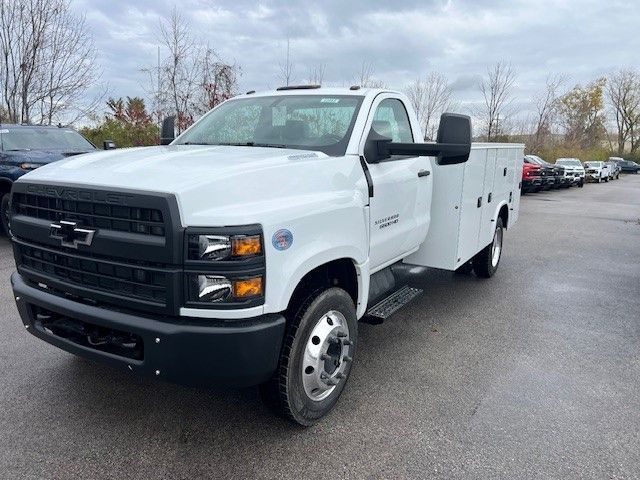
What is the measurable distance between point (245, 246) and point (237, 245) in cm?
4

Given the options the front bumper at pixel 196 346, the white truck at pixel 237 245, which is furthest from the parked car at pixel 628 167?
the front bumper at pixel 196 346

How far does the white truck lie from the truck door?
20 millimetres

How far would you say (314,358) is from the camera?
9.82 feet

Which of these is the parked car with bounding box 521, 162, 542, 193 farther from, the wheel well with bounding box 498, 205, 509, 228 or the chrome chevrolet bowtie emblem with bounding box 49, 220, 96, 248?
the chrome chevrolet bowtie emblem with bounding box 49, 220, 96, 248

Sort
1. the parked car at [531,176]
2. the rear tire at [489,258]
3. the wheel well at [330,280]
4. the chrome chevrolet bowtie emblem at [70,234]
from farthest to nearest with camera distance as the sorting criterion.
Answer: the parked car at [531,176], the rear tire at [489,258], the wheel well at [330,280], the chrome chevrolet bowtie emblem at [70,234]

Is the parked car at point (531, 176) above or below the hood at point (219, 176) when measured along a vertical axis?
below

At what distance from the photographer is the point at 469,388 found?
3605 mm

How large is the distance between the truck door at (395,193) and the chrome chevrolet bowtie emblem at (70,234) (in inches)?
69.9

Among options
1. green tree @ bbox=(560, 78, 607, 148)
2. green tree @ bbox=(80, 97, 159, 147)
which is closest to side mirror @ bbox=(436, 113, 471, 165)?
green tree @ bbox=(80, 97, 159, 147)

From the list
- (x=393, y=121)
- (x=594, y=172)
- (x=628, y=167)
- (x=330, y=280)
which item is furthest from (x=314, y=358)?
(x=628, y=167)

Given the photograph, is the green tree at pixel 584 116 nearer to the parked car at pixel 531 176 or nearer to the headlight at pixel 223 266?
the parked car at pixel 531 176

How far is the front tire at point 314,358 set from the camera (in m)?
2.80

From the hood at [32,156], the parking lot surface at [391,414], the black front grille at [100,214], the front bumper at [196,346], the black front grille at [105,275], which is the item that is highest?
the hood at [32,156]

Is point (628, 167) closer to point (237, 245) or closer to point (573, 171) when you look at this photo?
point (573, 171)
